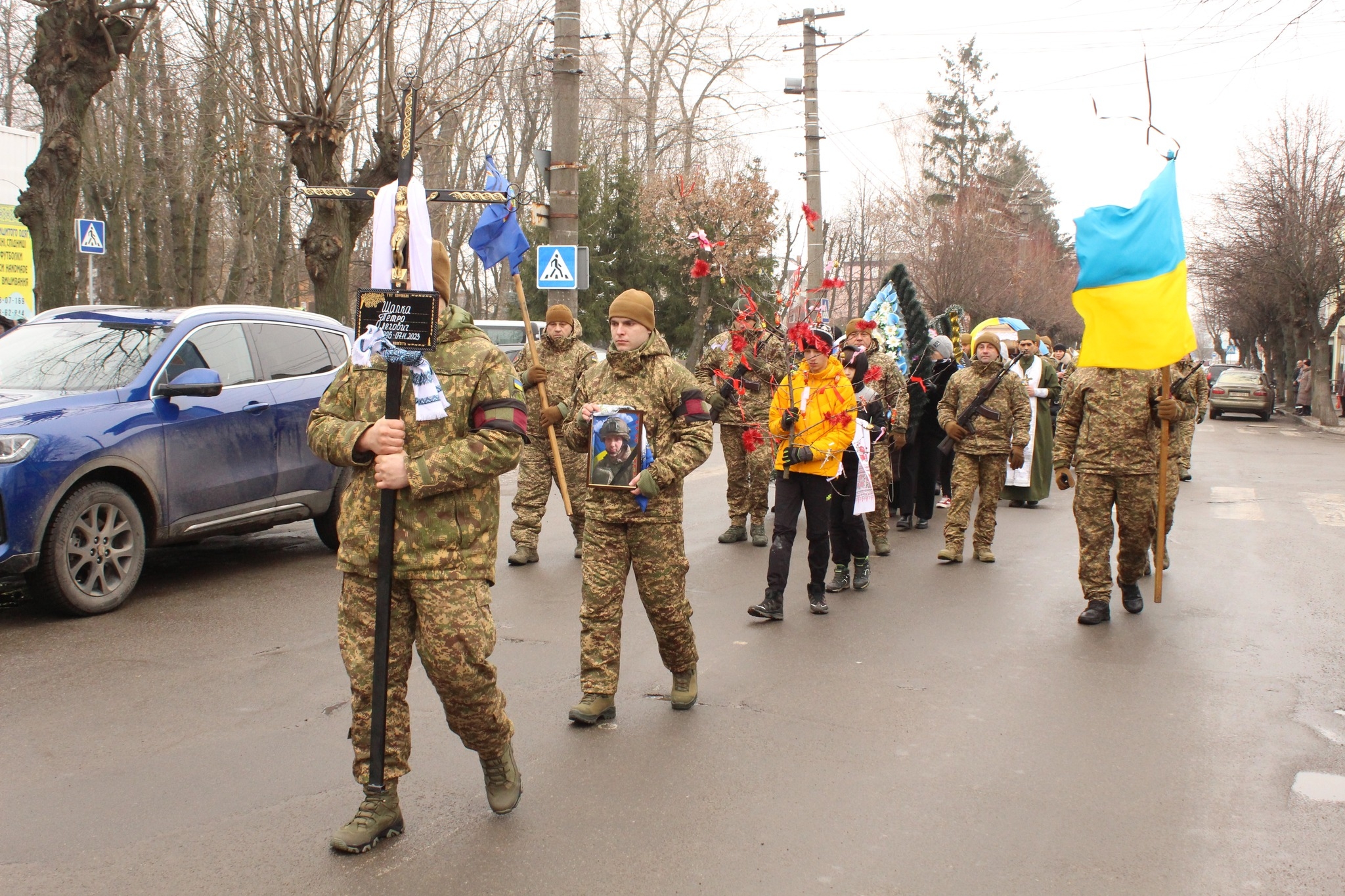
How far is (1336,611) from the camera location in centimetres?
795

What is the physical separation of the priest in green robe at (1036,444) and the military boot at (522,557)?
647 cm

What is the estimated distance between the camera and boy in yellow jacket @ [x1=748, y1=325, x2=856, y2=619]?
730 cm

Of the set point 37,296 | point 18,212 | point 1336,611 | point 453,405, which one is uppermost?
point 18,212

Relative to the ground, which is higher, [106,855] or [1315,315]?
[1315,315]

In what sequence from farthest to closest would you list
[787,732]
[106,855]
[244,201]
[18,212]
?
[244,201]
[18,212]
[787,732]
[106,855]

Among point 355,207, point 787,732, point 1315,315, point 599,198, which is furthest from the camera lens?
point 599,198

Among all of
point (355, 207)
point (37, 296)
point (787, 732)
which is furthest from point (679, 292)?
point (787, 732)

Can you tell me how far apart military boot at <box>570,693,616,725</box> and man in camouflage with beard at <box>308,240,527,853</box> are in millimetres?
1262

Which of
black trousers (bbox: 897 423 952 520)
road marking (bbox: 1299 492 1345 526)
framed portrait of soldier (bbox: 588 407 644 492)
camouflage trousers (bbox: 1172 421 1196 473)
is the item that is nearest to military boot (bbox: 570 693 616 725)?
framed portrait of soldier (bbox: 588 407 644 492)

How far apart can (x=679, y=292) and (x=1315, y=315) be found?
1884 cm

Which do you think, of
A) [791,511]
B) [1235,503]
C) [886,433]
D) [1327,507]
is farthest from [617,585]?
[1327,507]

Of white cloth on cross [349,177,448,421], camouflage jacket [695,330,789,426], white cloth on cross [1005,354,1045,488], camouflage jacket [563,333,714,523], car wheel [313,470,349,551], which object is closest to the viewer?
white cloth on cross [349,177,448,421]

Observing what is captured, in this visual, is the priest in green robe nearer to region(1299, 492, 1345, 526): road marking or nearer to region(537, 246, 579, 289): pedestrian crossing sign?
region(1299, 492, 1345, 526): road marking

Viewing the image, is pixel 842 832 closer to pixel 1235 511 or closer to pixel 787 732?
pixel 787 732
